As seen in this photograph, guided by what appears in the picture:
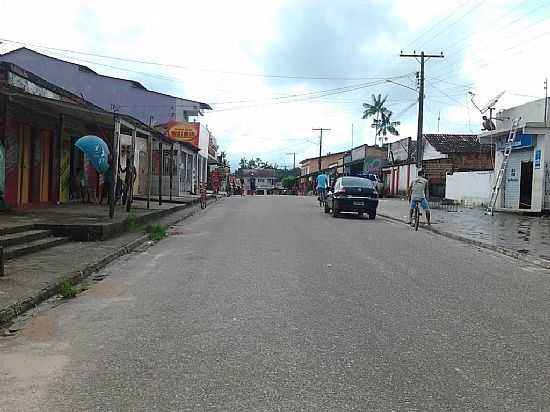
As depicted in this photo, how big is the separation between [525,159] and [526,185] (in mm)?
1113

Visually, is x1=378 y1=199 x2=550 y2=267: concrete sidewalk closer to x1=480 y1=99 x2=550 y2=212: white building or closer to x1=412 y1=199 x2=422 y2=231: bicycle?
x1=412 y1=199 x2=422 y2=231: bicycle

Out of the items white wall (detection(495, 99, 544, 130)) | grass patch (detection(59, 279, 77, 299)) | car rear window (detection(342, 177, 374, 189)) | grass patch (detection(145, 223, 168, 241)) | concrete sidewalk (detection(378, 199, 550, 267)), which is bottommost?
grass patch (detection(59, 279, 77, 299))

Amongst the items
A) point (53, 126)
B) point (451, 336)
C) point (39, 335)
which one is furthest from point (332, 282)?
point (53, 126)

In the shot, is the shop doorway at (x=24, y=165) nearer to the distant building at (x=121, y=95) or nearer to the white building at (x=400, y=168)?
the distant building at (x=121, y=95)


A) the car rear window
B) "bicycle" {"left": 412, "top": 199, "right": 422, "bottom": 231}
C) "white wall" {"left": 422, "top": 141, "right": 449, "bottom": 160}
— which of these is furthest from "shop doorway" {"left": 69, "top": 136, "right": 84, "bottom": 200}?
"white wall" {"left": 422, "top": 141, "right": 449, "bottom": 160}

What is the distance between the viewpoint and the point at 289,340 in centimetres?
607

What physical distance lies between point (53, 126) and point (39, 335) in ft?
50.5

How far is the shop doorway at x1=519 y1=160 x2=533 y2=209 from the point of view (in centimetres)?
2669

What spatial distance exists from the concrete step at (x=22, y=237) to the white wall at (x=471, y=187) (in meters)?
23.2

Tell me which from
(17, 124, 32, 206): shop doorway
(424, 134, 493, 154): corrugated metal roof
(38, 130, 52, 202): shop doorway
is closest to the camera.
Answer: (17, 124, 32, 206): shop doorway

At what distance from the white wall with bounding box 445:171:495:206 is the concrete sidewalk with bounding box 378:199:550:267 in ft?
18.1

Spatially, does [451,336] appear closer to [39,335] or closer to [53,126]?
[39,335]

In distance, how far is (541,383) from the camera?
4945mm

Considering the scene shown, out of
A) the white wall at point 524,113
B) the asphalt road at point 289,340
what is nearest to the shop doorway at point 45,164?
A: the asphalt road at point 289,340
